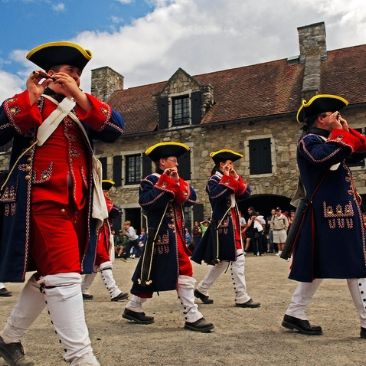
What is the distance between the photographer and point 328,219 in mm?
4059

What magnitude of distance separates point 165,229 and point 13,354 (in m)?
2.11

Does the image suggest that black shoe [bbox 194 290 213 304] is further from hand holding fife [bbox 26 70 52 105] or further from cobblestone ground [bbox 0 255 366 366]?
hand holding fife [bbox 26 70 52 105]

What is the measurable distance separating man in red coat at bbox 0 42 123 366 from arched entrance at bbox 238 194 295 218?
1914 cm

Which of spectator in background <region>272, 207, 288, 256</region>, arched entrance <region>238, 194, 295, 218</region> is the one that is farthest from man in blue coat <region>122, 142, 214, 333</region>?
arched entrance <region>238, 194, 295, 218</region>

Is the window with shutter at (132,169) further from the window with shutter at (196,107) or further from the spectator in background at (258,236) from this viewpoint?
the spectator in background at (258,236)

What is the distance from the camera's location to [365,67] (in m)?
20.8

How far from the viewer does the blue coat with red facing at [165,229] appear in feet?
15.2

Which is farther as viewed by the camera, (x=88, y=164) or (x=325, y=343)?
(x=325, y=343)

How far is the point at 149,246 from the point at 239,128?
16851mm

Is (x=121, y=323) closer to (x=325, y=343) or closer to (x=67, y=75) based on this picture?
(x=325, y=343)

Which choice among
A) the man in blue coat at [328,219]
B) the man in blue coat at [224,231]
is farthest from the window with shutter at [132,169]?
the man in blue coat at [328,219]

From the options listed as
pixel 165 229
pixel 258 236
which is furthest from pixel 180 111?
pixel 165 229

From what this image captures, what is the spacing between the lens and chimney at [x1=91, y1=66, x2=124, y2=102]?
2736 centimetres

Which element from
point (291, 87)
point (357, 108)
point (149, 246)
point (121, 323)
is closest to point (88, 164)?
point (149, 246)
